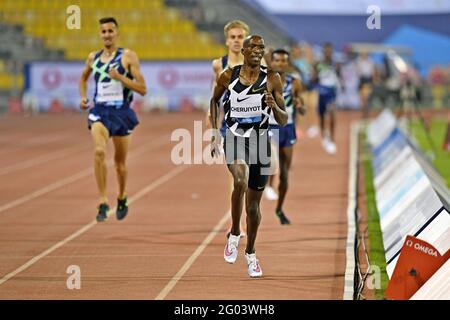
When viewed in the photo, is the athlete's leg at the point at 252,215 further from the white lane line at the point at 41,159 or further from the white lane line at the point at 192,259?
the white lane line at the point at 41,159

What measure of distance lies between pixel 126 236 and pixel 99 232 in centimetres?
46

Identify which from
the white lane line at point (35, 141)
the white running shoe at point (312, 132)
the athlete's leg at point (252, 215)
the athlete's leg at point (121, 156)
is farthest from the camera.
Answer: the white running shoe at point (312, 132)

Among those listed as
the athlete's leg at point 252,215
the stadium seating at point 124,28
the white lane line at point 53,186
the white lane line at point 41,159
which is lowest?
the athlete's leg at point 252,215

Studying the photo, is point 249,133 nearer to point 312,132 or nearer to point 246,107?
point 246,107

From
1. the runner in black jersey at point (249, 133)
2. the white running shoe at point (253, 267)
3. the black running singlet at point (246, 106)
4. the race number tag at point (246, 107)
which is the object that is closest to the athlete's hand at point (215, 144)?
the runner in black jersey at point (249, 133)

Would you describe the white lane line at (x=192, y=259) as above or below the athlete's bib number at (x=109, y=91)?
below

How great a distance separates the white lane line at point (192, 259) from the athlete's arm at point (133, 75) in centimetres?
174

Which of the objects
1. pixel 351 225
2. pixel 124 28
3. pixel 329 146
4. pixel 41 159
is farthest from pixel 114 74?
pixel 124 28

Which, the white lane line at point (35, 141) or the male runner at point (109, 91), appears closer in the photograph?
the male runner at point (109, 91)

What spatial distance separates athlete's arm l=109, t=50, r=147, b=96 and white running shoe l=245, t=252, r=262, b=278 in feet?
11.9

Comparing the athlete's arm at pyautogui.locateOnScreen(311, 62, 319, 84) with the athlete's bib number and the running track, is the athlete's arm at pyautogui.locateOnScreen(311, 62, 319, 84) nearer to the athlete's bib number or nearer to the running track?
the running track

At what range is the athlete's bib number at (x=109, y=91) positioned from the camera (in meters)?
13.2

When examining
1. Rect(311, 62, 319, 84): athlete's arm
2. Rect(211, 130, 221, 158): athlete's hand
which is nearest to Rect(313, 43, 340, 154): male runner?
Rect(311, 62, 319, 84): athlete's arm
